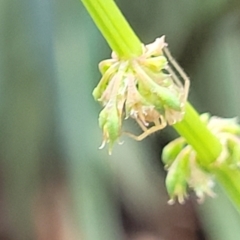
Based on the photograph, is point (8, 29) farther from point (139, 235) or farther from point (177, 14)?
point (139, 235)

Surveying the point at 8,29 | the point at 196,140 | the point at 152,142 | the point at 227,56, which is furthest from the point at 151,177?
the point at 196,140

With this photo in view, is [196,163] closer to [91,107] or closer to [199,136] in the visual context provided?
[199,136]

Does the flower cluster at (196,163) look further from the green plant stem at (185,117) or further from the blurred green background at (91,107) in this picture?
the blurred green background at (91,107)

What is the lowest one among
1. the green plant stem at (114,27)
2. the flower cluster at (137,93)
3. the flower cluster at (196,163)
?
the flower cluster at (196,163)

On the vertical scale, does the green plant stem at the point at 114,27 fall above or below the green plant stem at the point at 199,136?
above

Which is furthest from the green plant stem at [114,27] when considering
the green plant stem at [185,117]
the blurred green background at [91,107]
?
the blurred green background at [91,107]

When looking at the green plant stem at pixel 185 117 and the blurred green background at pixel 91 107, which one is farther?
the blurred green background at pixel 91 107

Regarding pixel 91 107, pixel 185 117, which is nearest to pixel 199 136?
pixel 185 117
